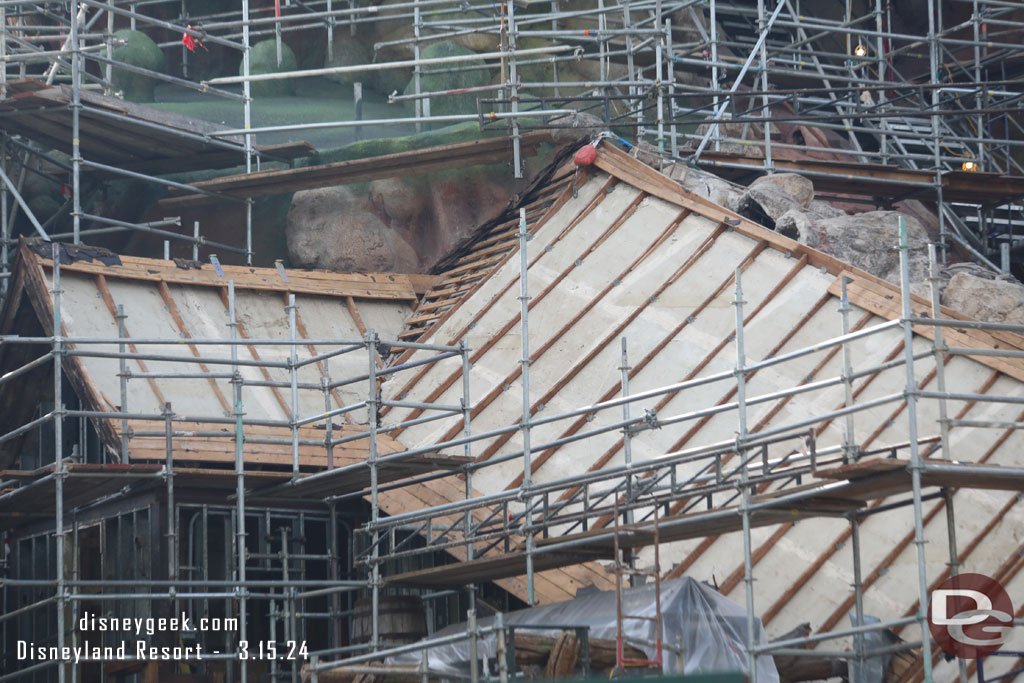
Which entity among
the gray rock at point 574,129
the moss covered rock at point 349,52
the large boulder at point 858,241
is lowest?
the large boulder at point 858,241

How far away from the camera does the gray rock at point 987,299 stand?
16.9 m

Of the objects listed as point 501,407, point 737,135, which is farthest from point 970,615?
point 737,135

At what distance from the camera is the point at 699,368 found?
1661cm

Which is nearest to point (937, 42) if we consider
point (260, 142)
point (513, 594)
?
point (260, 142)

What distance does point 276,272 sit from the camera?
65.0ft

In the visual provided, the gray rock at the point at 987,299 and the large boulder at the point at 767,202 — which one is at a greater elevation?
the large boulder at the point at 767,202

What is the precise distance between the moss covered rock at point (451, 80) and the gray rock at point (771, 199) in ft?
14.9

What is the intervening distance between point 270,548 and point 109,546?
1627 millimetres

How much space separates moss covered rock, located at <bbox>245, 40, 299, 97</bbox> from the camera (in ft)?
80.3

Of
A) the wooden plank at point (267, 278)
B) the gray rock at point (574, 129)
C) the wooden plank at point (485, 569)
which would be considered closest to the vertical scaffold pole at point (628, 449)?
the wooden plank at point (485, 569)

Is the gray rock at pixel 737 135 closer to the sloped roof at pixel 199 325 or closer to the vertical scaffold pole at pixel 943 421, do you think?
the sloped roof at pixel 199 325

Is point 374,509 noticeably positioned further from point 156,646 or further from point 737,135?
point 737,135

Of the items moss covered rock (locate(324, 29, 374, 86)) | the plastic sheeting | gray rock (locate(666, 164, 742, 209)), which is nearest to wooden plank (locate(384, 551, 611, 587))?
the plastic sheeting

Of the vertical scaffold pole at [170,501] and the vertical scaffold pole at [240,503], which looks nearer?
the vertical scaffold pole at [240,503]
